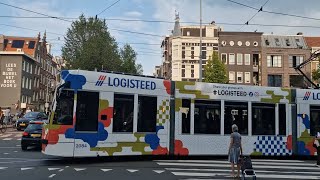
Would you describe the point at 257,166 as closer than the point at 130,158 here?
Yes

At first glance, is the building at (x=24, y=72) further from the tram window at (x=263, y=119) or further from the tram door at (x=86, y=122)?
the tram window at (x=263, y=119)

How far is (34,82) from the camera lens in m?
76.5

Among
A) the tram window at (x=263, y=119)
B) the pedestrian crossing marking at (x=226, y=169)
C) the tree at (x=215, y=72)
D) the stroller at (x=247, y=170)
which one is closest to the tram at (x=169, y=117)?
the tram window at (x=263, y=119)

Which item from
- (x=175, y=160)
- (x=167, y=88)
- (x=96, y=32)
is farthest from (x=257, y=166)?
(x=96, y=32)

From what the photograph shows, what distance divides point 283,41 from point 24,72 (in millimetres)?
43222

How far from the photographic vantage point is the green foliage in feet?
176

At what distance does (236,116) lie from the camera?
17.5m

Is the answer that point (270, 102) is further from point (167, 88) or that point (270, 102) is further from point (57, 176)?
point (57, 176)

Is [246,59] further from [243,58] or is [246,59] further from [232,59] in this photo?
[232,59]

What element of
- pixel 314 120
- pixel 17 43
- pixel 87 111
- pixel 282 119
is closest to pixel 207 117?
pixel 282 119

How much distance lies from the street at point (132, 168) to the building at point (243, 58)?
4946 cm

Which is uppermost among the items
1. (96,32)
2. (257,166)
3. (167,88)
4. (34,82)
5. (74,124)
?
(96,32)

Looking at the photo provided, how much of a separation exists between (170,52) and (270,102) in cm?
6227

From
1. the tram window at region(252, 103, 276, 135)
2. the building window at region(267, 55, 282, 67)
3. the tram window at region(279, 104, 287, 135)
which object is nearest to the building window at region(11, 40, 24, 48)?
the building window at region(267, 55, 282, 67)
